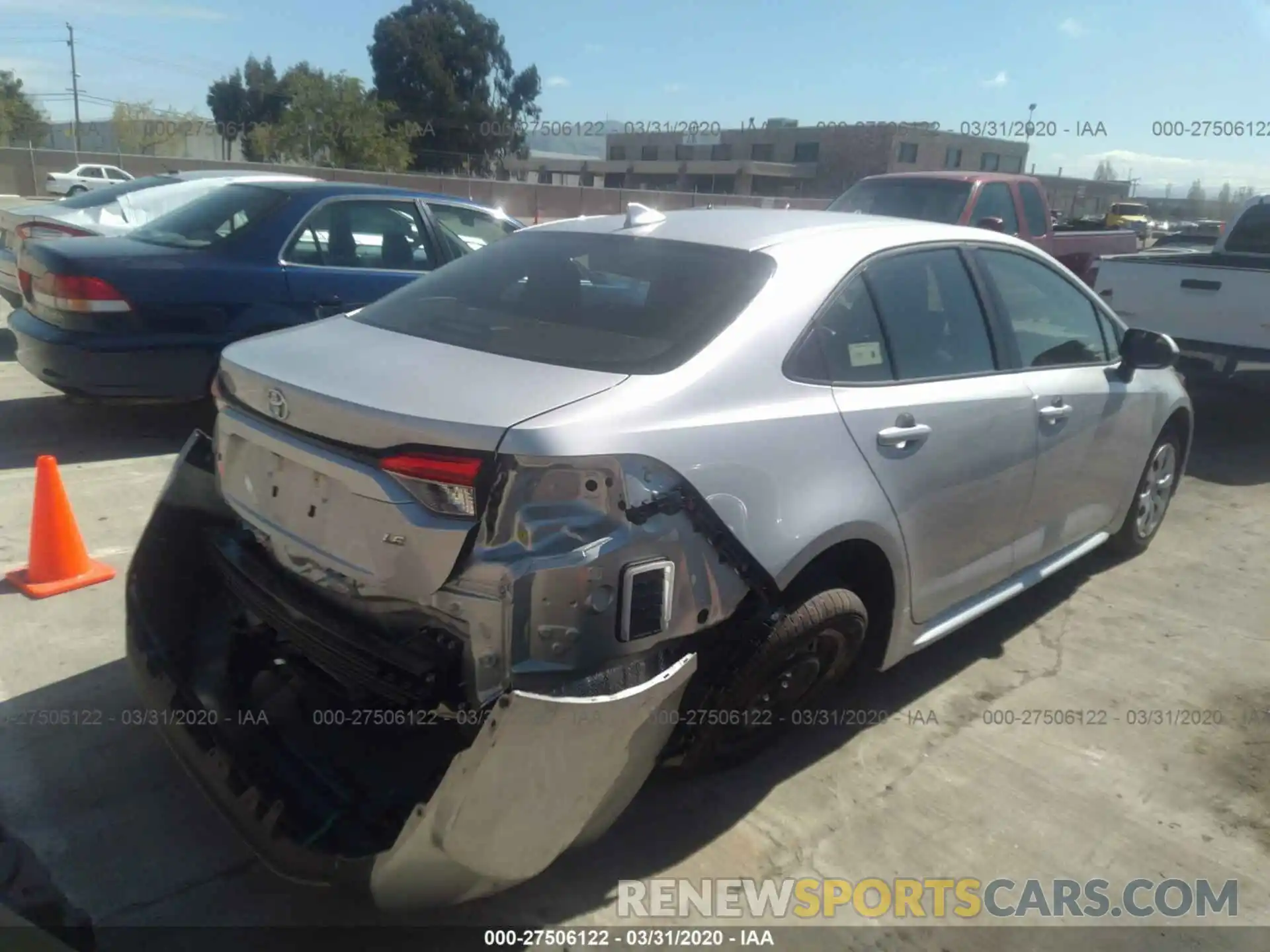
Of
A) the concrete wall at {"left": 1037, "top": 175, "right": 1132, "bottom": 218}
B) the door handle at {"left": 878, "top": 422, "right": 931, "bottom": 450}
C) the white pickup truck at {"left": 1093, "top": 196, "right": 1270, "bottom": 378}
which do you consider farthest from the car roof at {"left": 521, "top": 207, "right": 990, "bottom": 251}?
the concrete wall at {"left": 1037, "top": 175, "right": 1132, "bottom": 218}

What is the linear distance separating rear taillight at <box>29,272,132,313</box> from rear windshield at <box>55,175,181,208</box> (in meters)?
2.91

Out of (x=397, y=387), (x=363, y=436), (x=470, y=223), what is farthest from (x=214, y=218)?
(x=363, y=436)

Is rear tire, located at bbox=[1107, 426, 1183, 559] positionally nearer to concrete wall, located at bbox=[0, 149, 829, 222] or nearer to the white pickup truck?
the white pickup truck

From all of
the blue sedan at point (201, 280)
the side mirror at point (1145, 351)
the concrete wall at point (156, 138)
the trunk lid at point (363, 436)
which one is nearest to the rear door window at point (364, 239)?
the blue sedan at point (201, 280)

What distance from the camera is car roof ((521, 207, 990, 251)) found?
3.22m

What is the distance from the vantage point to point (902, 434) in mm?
2998

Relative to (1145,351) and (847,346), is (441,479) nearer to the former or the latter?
(847,346)

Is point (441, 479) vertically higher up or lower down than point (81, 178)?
lower down

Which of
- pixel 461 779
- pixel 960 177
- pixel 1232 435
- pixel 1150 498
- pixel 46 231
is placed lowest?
pixel 1232 435

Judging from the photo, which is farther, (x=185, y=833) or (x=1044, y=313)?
(x=1044, y=313)

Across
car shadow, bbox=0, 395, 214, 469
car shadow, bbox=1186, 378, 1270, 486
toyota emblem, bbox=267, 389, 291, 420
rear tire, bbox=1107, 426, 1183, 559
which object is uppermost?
toyota emblem, bbox=267, 389, 291, 420

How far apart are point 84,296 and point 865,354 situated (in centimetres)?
Answer: 443

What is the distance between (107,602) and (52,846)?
60.1 inches

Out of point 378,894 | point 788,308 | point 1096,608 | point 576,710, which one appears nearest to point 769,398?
point 788,308
